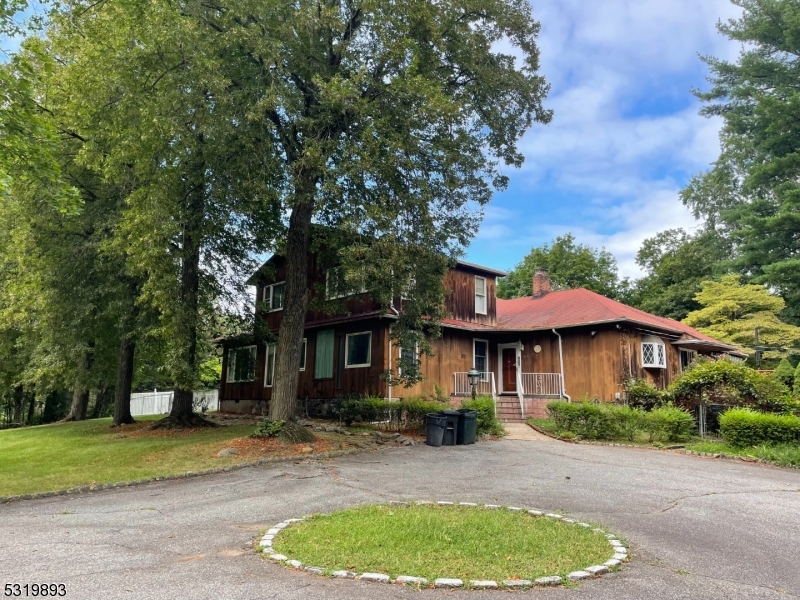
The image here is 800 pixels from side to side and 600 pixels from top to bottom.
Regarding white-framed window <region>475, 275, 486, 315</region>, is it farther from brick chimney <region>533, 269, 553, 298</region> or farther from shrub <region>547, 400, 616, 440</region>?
shrub <region>547, 400, 616, 440</region>

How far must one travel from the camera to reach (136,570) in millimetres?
4625

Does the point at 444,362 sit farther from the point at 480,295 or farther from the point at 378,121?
the point at 378,121

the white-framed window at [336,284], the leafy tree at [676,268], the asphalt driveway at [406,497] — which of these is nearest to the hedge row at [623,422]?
the asphalt driveway at [406,497]

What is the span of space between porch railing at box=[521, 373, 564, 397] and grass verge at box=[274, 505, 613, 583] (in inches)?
536

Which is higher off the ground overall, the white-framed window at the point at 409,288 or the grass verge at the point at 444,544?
the white-framed window at the point at 409,288

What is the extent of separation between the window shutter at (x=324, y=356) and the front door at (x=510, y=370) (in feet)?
23.0

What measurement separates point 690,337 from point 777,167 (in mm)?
12818

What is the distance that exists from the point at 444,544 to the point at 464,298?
15730 mm

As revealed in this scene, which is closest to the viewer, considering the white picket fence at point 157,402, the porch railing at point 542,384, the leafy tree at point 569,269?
the porch railing at point 542,384

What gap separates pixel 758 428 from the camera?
12.4 meters

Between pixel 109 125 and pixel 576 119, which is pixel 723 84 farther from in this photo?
pixel 109 125

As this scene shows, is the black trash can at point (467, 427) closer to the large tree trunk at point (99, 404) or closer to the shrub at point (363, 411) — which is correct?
the shrub at point (363, 411)

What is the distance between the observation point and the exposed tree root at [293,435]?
477 inches

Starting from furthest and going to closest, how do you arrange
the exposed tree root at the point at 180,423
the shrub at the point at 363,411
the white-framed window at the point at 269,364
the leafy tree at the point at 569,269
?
the leafy tree at the point at 569,269 < the white-framed window at the point at 269,364 < the exposed tree root at the point at 180,423 < the shrub at the point at 363,411
